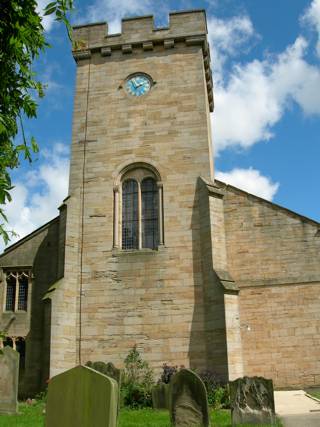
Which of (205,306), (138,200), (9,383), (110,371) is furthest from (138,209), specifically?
(9,383)

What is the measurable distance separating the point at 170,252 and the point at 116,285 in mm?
2195

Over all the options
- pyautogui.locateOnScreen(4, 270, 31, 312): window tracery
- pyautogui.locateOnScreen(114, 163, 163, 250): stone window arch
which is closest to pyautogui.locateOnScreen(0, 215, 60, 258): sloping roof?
pyautogui.locateOnScreen(4, 270, 31, 312): window tracery

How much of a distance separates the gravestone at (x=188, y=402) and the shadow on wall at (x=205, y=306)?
532 centimetres

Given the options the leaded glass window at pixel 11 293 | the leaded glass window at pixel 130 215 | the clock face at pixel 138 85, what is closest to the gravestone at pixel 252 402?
the leaded glass window at pixel 130 215

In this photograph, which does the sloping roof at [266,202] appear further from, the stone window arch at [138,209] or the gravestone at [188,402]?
the gravestone at [188,402]

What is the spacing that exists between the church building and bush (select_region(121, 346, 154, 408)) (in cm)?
39

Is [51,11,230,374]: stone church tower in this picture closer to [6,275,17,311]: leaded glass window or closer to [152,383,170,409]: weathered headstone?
[152,383,170,409]: weathered headstone

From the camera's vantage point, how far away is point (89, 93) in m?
20.2

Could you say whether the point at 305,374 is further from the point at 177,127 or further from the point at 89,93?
the point at 89,93

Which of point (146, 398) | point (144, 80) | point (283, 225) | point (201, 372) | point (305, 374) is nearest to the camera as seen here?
point (146, 398)

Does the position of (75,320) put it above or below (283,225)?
below

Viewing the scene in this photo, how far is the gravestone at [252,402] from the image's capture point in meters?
10.3

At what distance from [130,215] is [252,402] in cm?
928

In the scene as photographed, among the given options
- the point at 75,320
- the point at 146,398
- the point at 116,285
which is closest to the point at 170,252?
the point at 116,285
